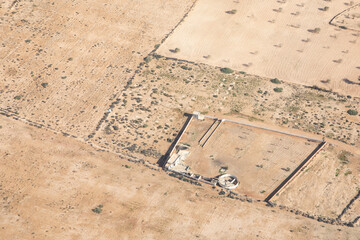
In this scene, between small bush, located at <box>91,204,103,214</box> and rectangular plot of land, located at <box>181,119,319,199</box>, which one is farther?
rectangular plot of land, located at <box>181,119,319,199</box>

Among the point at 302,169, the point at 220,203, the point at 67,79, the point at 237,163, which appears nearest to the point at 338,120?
the point at 302,169

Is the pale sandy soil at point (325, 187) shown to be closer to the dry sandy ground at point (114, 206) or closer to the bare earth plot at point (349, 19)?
the dry sandy ground at point (114, 206)

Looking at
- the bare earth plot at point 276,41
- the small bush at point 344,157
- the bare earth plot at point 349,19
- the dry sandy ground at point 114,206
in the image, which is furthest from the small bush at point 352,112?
the bare earth plot at point 349,19

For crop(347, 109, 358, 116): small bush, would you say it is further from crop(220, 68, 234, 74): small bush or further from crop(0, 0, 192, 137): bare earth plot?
crop(0, 0, 192, 137): bare earth plot

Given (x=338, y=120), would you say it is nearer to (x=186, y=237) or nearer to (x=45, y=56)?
(x=186, y=237)

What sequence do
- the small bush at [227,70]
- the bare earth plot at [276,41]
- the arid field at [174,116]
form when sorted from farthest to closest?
the bare earth plot at [276,41], the small bush at [227,70], the arid field at [174,116]

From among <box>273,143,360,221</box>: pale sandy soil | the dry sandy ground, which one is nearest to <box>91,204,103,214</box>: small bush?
the dry sandy ground
